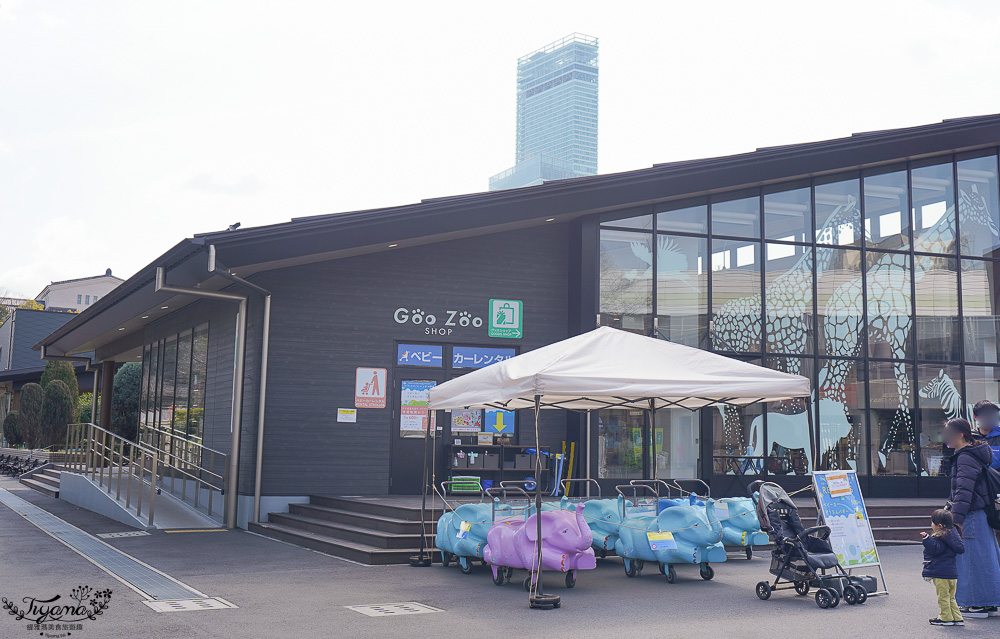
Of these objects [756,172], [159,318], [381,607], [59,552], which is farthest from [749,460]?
[159,318]

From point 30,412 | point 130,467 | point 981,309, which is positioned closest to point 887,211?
point 981,309

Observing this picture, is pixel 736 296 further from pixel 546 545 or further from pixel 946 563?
pixel 946 563

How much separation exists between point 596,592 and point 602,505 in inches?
57.5

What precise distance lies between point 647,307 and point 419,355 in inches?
147

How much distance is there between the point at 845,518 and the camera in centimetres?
780

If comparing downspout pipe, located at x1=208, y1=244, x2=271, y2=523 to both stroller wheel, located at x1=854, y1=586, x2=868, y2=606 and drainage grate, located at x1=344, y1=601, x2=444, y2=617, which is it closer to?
drainage grate, located at x1=344, y1=601, x2=444, y2=617

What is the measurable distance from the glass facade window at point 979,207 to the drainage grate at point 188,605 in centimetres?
1403

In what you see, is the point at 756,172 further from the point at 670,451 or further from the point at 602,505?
the point at 602,505

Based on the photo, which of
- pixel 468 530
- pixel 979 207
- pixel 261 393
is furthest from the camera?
pixel 979 207

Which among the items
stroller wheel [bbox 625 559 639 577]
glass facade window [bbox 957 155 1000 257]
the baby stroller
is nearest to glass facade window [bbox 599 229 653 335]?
stroller wheel [bbox 625 559 639 577]

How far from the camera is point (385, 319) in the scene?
43.5ft

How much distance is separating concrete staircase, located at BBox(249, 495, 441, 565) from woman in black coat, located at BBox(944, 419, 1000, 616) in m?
5.20

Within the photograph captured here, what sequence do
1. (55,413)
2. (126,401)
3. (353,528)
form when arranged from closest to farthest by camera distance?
(353,528) < (55,413) < (126,401)

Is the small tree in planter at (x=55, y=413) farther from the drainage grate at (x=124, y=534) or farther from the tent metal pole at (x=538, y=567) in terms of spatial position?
the tent metal pole at (x=538, y=567)
